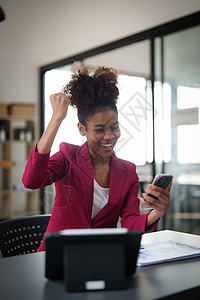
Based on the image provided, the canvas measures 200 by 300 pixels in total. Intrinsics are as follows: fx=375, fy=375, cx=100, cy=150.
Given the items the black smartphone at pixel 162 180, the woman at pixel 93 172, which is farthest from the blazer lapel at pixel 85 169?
the black smartphone at pixel 162 180

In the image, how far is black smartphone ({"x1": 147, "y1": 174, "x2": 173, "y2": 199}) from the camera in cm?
146

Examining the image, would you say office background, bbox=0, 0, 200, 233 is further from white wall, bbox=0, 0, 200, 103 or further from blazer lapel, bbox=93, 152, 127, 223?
blazer lapel, bbox=93, 152, 127, 223

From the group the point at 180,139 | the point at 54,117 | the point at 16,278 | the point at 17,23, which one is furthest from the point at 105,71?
the point at 17,23

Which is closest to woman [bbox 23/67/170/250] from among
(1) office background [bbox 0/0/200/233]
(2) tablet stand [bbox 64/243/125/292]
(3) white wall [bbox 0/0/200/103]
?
(2) tablet stand [bbox 64/243/125/292]

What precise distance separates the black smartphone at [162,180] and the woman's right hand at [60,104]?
441 millimetres

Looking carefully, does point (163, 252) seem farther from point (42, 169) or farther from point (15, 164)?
point (15, 164)

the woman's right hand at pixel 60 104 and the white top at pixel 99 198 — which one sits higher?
the woman's right hand at pixel 60 104

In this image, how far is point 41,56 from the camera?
548cm

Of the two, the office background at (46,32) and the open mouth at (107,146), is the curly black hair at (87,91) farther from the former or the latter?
the office background at (46,32)

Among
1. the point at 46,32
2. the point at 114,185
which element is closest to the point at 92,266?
the point at 114,185

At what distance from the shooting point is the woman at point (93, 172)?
1519mm

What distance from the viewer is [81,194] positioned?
1538 mm

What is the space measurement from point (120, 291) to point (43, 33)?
523 centimetres

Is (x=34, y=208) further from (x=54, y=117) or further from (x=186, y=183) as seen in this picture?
(x=54, y=117)
